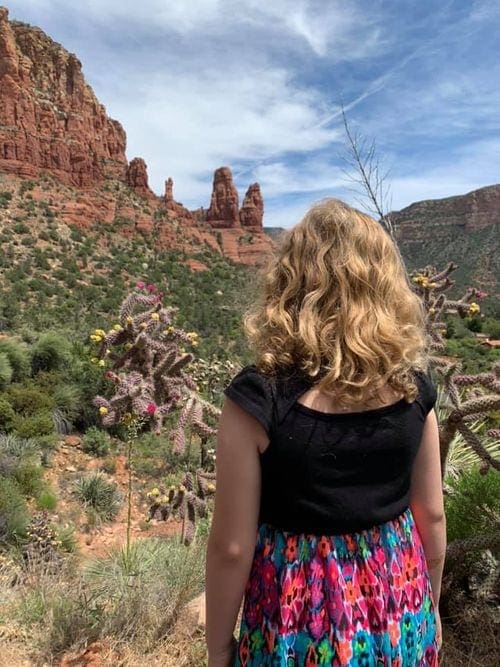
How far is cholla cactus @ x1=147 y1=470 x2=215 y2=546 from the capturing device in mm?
3488

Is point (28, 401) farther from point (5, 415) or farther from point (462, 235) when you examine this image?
point (462, 235)

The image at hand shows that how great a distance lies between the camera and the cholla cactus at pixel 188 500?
3.49 m

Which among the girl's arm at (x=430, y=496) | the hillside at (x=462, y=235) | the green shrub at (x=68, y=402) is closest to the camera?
the girl's arm at (x=430, y=496)

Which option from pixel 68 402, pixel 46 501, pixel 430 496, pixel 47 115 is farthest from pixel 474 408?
pixel 47 115

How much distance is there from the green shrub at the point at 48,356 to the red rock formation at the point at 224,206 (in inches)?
2796

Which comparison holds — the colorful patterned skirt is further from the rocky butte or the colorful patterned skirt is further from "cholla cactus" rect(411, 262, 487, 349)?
the rocky butte

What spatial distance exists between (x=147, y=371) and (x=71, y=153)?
204ft

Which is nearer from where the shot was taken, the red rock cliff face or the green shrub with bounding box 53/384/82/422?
the green shrub with bounding box 53/384/82/422

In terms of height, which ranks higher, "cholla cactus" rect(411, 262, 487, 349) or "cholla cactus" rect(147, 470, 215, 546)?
"cholla cactus" rect(411, 262, 487, 349)

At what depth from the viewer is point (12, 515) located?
7.29m

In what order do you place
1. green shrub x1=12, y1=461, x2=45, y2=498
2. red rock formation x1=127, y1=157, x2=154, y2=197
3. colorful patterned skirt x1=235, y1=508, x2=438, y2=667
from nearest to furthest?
colorful patterned skirt x1=235, y1=508, x2=438, y2=667, green shrub x1=12, y1=461, x2=45, y2=498, red rock formation x1=127, y1=157, x2=154, y2=197

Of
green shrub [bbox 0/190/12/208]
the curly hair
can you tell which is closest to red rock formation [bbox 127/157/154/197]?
green shrub [bbox 0/190/12/208]

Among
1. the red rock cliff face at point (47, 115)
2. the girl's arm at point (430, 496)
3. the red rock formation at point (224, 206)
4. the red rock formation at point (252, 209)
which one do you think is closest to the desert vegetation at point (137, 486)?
the girl's arm at point (430, 496)

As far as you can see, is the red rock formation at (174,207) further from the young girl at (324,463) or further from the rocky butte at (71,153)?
the young girl at (324,463)
